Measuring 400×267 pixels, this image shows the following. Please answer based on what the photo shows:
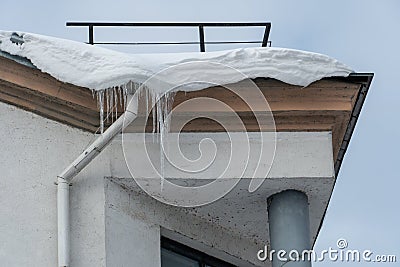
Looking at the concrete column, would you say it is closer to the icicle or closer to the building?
the building

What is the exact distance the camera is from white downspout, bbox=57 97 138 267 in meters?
9.12

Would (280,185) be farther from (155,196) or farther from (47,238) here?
(47,238)

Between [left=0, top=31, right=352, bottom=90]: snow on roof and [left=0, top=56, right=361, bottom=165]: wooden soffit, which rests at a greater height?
[left=0, top=31, right=352, bottom=90]: snow on roof

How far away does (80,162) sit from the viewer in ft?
30.2

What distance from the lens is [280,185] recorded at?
9.64m

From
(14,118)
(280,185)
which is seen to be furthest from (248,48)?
(14,118)

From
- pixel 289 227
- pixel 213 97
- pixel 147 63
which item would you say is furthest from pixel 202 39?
pixel 289 227

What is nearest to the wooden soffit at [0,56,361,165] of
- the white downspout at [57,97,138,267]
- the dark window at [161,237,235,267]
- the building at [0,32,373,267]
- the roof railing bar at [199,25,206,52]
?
the building at [0,32,373,267]

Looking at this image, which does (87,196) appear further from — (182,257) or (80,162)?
(182,257)

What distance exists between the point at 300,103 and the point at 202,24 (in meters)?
0.92

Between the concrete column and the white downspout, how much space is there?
1.31 meters

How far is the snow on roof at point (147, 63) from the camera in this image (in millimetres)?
9141
